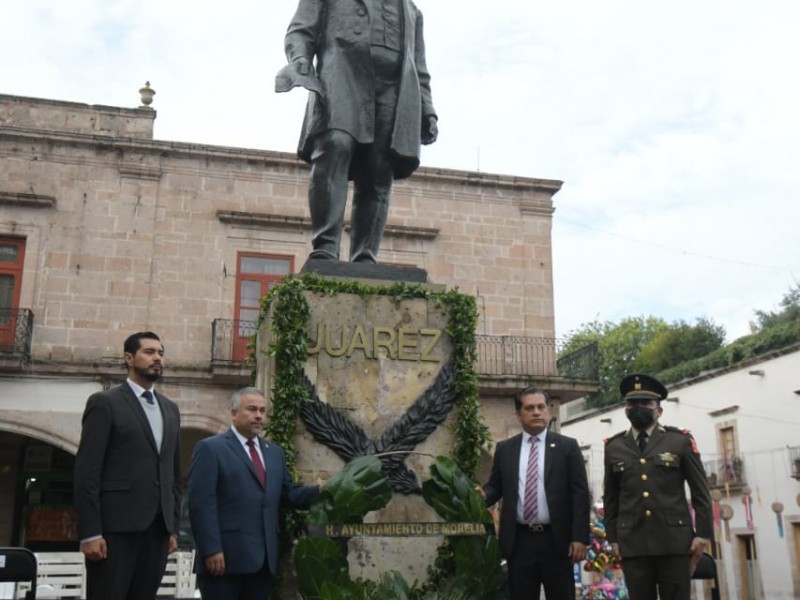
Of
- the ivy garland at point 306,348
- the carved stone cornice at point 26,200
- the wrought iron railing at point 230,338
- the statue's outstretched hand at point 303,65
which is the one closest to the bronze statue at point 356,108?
the statue's outstretched hand at point 303,65

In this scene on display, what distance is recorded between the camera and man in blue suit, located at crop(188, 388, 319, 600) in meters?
3.90

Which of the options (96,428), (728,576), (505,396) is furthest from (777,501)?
(96,428)

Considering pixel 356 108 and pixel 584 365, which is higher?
pixel 584 365

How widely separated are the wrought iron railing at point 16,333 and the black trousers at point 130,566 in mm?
11522

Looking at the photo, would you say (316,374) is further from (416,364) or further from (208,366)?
(208,366)

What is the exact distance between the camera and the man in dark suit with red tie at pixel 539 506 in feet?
13.9

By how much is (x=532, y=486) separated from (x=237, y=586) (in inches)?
57.3

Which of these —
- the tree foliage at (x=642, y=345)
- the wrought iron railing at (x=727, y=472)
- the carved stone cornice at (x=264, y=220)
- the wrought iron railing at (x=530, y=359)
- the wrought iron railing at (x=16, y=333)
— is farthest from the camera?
Result: the tree foliage at (x=642, y=345)

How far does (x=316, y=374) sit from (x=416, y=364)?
547 mm

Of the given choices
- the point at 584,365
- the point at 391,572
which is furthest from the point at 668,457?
the point at 584,365

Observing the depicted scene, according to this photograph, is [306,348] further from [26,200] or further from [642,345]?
[642,345]

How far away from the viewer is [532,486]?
440 cm

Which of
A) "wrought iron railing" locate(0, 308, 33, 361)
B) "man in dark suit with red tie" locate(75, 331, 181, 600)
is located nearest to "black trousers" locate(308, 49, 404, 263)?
"man in dark suit with red tie" locate(75, 331, 181, 600)

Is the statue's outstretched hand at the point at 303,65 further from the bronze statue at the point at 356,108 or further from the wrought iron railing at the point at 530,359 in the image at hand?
the wrought iron railing at the point at 530,359
